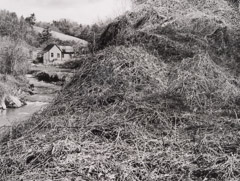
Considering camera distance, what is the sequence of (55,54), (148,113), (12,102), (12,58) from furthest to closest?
(55,54)
(12,58)
(12,102)
(148,113)

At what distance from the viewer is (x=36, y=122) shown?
3934 mm

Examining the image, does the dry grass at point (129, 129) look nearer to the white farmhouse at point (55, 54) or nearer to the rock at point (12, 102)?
the rock at point (12, 102)

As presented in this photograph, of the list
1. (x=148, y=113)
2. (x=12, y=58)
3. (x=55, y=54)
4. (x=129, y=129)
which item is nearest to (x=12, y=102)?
(x=12, y=58)

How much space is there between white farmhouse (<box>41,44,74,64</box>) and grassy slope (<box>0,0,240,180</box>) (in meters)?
36.0

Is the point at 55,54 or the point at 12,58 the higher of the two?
the point at 55,54

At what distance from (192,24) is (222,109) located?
2354mm

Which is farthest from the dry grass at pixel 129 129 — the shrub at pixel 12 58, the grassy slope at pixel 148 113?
the shrub at pixel 12 58

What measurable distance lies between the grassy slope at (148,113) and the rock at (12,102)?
10.2m

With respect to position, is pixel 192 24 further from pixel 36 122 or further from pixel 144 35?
pixel 36 122

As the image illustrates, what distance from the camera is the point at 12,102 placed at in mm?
14633

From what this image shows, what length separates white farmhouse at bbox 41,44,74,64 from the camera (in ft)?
135

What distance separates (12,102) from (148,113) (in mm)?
12397

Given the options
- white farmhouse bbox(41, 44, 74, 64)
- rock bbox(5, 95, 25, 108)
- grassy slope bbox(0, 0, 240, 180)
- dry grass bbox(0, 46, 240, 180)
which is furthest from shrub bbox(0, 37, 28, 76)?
white farmhouse bbox(41, 44, 74, 64)

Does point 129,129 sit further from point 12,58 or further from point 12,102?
point 12,58
